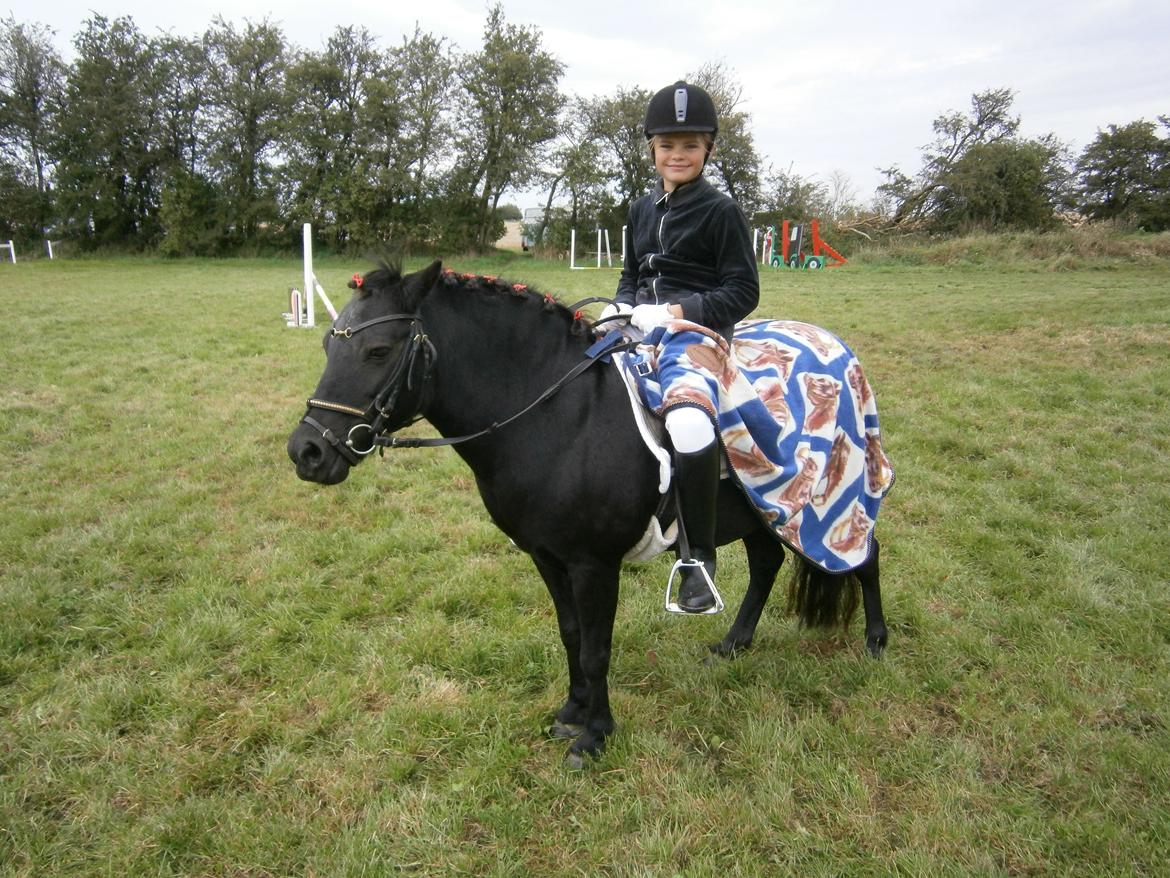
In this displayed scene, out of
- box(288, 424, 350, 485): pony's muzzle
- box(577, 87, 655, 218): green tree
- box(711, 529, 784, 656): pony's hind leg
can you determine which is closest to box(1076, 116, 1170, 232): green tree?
box(577, 87, 655, 218): green tree

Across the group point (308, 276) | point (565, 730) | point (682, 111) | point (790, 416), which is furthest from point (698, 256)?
point (308, 276)

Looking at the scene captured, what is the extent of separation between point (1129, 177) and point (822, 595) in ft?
125

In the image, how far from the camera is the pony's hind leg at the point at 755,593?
151 inches

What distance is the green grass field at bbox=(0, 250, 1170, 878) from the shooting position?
2.59 metres

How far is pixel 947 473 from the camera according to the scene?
629 cm

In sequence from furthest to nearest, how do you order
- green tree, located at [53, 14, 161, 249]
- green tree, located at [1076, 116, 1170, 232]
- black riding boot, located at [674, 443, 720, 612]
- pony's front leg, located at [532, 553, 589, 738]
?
green tree, located at [53, 14, 161, 249] → green tree, located at [1076, 116, 1170, 232] → pony's front leg, located at [532, 553, 589, 738] → black riding boot, located at [674, 443, 720, 612]

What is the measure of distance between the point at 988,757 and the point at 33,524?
6598 millimetres

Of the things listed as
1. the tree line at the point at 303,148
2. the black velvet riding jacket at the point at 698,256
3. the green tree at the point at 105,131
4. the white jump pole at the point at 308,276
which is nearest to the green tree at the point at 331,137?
the tree line at the point at 303,148

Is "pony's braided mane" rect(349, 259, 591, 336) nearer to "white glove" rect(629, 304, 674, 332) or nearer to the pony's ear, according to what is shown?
the pony's ear

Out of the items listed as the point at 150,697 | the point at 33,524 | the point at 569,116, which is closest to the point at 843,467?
the point at 150,697

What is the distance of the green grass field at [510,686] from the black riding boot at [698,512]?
0.76 meters

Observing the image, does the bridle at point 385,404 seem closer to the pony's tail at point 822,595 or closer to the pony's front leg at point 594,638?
the pony's front leg at point 594,638

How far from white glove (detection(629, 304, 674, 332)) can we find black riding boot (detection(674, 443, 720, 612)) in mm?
583

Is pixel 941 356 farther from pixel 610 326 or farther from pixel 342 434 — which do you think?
pixel 342 434
